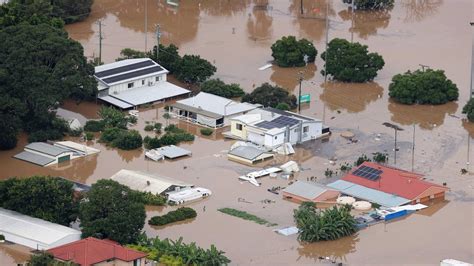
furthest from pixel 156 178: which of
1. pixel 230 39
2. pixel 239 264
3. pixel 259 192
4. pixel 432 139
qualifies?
pixel 230 39

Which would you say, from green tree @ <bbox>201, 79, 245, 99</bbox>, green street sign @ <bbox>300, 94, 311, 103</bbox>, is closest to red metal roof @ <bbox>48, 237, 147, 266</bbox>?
green tree @ <bbox>201, 79, 245, 99</bbox>

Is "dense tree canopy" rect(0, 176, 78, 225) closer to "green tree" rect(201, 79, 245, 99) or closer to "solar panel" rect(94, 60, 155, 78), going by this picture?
"solar panel" rect(94, 60, 155, 78)

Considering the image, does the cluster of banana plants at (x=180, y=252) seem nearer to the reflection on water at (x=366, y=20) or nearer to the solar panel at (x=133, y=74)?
the solar panel at (x=133, y=74)

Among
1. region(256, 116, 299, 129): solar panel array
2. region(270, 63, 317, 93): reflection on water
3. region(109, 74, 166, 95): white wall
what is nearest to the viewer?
region(256, 116, 299, 129): solar panel array

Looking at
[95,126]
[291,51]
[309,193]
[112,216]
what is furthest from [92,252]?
[291,51]

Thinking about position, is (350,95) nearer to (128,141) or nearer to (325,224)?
(128,141)
